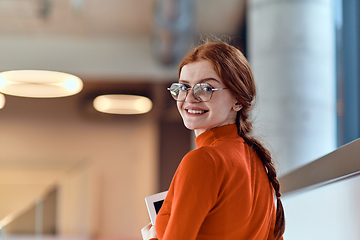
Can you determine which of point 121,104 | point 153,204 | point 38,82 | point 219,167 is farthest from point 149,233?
point 121,104

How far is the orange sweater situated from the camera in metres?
0.83

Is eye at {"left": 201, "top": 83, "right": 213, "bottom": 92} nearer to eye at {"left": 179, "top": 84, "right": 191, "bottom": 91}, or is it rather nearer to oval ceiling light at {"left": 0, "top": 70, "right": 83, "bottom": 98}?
eye at {"left": 179, "top": 84, "right": 191, "bottom": 91}

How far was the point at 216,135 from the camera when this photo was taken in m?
1.00

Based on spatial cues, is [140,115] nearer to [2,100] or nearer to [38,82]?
[2,100]

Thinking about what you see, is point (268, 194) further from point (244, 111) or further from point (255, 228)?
point (244, 111)

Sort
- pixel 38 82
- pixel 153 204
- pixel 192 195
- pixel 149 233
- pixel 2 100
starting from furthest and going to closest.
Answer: pixel 2 100, pixel 38 82, pixel 153 204, pixel 149 233, pixel 192 195

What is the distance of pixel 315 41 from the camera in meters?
3.28

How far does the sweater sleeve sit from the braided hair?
0.22m

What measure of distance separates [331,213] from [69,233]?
7468 millimetres

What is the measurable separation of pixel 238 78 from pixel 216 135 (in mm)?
142

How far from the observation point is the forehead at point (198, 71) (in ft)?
3.25

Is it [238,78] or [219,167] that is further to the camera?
[238,78]

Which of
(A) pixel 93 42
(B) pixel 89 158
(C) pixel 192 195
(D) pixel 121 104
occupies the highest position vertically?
(A) pixel 93 42

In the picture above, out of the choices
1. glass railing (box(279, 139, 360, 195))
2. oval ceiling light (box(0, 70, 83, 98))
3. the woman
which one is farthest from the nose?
oval ceiling light (box(0, 70, 83, 98))
